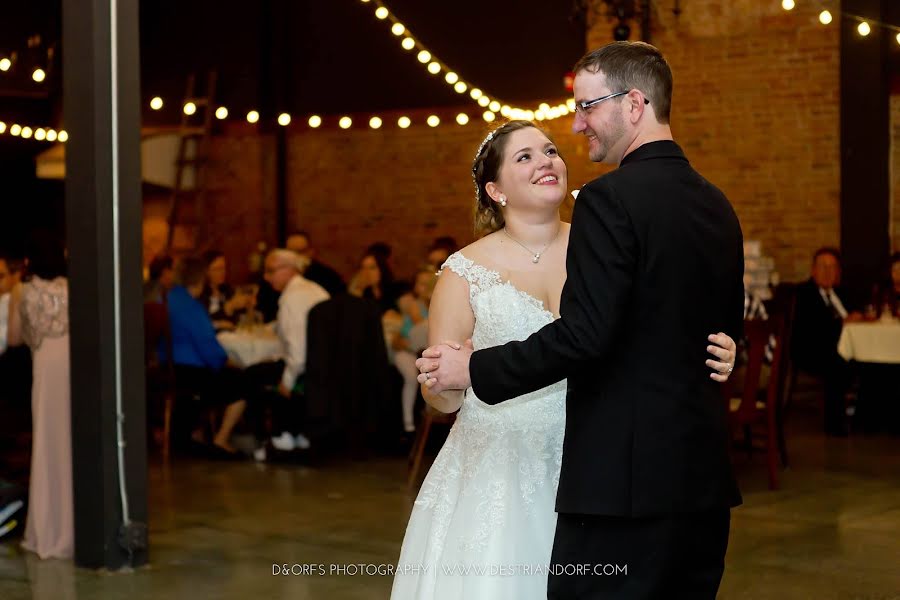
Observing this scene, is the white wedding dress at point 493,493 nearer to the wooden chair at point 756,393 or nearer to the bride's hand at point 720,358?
the bride's hand at point 720,358

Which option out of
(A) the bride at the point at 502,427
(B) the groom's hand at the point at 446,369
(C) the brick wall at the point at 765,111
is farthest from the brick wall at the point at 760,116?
(B) the groom's hand at the point at 446,369

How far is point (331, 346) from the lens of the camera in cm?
694

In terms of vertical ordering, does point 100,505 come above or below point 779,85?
below

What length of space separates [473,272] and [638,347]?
2.80ft

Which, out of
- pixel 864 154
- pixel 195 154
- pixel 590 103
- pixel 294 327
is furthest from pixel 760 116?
pixel 590 103

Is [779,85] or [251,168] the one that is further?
[251,168]

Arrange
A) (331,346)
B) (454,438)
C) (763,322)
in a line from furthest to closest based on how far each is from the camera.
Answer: (331,346)
(763,322)
(454,438)

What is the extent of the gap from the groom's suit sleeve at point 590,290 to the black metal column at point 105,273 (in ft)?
9.02

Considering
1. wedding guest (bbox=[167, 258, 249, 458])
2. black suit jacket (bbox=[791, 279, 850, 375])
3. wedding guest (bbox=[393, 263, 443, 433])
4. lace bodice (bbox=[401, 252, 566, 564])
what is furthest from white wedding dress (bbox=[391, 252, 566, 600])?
black suit jacket (bbox=[791, 279, 850, 375])

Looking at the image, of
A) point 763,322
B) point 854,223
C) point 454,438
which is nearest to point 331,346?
point 763,322

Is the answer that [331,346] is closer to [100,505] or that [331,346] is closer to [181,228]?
[100,505]

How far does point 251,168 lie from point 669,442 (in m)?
10.7

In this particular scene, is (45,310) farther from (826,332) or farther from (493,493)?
(826,332)

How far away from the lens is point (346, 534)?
5.15 meters
